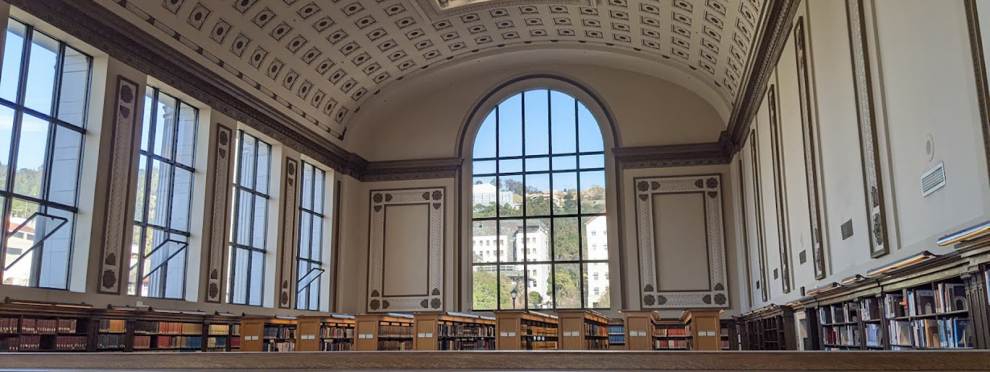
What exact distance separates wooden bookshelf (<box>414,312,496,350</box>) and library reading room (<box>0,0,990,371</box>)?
60 mm

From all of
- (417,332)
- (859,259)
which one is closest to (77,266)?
(417,332)

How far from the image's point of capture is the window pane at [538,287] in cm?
1935

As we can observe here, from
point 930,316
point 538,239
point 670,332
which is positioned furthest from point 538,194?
point 930,316

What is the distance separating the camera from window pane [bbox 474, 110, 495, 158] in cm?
2053

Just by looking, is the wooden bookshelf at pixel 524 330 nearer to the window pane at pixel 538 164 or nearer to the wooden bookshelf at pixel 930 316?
the window pane at pixel 538 164

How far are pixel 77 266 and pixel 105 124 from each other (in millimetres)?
2157

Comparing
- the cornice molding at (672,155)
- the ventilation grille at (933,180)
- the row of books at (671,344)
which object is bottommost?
the row of books at (671,344)

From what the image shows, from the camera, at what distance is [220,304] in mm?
14227

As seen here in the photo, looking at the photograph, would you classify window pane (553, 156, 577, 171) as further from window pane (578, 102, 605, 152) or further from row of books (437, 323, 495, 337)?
row of books (437, 323, 495, 337)

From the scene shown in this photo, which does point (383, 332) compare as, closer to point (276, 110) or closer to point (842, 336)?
point (276, 110)

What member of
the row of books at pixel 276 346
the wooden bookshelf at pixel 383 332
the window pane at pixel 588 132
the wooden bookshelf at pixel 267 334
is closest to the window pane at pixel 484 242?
the window pane at pixel 588 132

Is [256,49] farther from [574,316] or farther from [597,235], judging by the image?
[597,235]

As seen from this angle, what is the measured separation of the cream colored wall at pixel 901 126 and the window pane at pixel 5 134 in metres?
10.6

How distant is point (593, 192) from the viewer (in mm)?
19703
